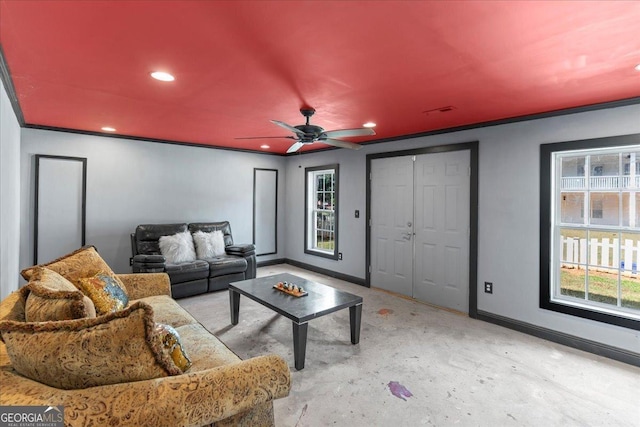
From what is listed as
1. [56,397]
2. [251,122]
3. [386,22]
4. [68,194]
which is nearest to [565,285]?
[386,22]

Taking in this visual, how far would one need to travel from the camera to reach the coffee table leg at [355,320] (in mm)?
3039

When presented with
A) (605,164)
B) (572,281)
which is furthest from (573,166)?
(572,281)

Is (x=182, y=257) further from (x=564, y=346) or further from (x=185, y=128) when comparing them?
(x=564, y=346)

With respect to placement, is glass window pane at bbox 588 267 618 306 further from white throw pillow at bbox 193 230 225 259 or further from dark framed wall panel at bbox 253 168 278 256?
dark framed wall panel at bbox 253 168 278 256

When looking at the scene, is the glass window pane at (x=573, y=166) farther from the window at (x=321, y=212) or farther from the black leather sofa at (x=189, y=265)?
the black leather sofa at (x=189, y=265)

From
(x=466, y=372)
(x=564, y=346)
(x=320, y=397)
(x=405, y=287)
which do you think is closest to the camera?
(x=320, y=397)

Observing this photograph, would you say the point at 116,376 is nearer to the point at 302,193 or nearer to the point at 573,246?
the point at 573,246

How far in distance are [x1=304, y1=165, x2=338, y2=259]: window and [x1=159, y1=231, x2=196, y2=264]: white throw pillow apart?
7.38 feet

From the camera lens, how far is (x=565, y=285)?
11.0 feet

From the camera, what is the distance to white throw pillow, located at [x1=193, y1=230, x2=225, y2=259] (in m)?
4.98

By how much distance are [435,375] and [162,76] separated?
3189 millimetres

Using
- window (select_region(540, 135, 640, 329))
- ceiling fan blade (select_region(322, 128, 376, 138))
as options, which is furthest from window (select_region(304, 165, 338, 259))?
window (select_region(540, 135, 640, 329))

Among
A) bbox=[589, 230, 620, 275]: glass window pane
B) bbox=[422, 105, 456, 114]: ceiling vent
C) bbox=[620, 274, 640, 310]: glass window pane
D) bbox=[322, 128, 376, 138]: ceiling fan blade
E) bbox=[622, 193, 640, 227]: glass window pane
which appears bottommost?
bbox=[620, 274, 640, 310]: glass window pane

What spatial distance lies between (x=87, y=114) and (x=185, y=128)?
107 cm
